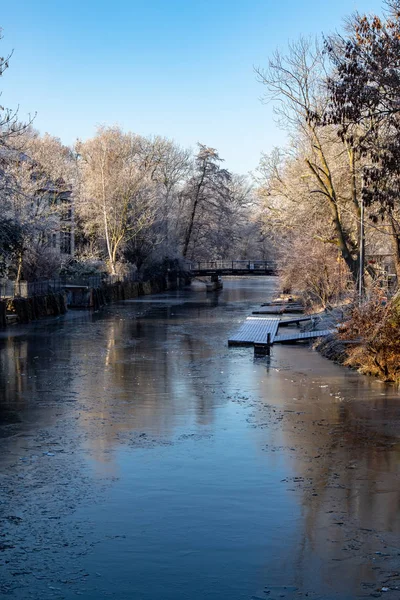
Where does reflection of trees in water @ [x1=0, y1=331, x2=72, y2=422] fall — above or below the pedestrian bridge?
below

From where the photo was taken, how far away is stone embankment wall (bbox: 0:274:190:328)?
130 feet

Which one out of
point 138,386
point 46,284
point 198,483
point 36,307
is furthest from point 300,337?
point 46,284

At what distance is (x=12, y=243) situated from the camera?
103 ft

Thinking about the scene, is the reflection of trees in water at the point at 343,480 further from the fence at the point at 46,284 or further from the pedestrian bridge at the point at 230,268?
the pedestrian bridge at the point at 230,268

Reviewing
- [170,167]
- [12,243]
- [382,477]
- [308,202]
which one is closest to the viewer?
[382,477]

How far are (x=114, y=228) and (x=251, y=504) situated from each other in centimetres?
5390

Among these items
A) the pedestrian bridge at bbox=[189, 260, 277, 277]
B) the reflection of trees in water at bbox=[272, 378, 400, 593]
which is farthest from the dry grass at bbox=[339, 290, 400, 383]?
the pedestrian bridge at bbox=[189, 260, 277, 277]

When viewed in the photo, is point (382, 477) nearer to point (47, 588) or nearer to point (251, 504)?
point (251, 504)

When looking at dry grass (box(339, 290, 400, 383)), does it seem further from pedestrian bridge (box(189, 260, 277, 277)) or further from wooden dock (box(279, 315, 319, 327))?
pedestrian bridge (box(189, 260, 277, 277))

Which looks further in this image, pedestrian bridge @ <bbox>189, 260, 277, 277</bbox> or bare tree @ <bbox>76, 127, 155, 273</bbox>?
pedestrian bridge @ <bbox>189, 260, 277, 277</bbox>

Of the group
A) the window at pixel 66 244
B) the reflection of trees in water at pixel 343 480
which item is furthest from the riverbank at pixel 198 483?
the window at pixel 66 244

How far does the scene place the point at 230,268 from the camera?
8575 centimetres

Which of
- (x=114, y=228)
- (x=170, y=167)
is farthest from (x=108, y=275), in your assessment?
(x=170, y=167)

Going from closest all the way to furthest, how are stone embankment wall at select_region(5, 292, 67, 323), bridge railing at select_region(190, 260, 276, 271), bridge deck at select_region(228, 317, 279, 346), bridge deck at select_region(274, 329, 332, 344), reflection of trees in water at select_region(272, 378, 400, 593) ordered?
reflection of trees in water at select_region(272, 378, 400, 593)
bridge deck at select_region(274, 329, 332, 344)
bridge deck at select_region(228, 317, 279, 346)
stone embankment wall at select_region(5, 292, 67, 323)
bridge railing at select_region(190, 260, 276, 271)
